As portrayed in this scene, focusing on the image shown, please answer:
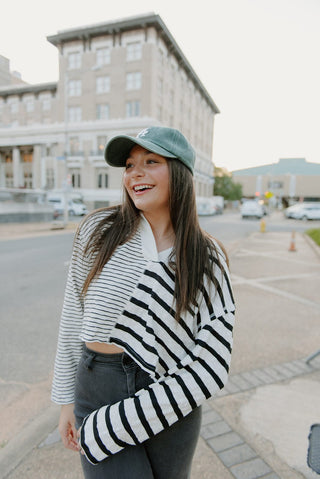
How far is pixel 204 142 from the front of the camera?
5425 cm

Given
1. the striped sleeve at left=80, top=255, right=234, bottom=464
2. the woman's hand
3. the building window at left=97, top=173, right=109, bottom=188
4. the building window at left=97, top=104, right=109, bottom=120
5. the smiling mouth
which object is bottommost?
the woman's hand

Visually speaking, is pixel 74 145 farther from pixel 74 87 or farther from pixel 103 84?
pixel 103 84

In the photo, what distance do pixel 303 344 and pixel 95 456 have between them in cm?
341

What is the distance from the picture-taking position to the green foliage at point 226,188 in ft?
216

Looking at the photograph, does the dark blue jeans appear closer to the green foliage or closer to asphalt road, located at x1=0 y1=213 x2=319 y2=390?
asphalt road, located at x1=0 y1=213 x2=319 y2=390

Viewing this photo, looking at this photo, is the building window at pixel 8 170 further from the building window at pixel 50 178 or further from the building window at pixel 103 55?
the building window at pixel 103 55

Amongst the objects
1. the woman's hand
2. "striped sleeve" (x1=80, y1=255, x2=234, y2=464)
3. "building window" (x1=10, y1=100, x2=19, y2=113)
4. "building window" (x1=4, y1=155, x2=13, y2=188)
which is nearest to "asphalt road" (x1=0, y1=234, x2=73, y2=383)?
the woman's hand

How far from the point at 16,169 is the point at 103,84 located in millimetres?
18271

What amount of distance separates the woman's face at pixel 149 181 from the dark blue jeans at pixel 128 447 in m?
0.65

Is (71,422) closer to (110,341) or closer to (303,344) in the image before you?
(110,341)

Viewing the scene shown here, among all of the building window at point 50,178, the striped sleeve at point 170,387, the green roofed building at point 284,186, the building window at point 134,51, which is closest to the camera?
the striped sleeve at point 170,387

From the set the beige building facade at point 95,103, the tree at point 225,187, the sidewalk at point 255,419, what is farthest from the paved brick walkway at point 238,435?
the tree at point 225,187

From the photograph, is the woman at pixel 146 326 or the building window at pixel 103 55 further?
the building window at pixel 103 55

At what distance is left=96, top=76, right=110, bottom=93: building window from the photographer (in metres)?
36.0
